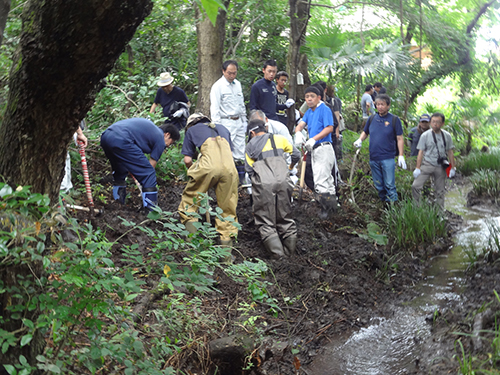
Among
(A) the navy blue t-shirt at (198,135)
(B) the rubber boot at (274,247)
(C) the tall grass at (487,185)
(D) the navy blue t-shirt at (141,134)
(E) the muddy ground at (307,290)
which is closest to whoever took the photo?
(E) the muddy ground at (307,290)

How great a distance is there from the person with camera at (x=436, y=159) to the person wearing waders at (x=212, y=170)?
3760 mm

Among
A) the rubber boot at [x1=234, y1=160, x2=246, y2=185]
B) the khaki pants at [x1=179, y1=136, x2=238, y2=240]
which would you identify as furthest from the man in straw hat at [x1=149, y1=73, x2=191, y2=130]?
the khaki pants at [x1=179, y1=136, x2=238, y2=240]

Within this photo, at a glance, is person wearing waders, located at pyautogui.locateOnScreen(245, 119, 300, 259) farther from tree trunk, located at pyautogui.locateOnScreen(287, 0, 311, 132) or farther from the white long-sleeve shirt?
tree trunk, located at pyautogui.locateOnScreen(287, 0, 311, 132)

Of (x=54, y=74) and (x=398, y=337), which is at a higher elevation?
(x=54, y=74)

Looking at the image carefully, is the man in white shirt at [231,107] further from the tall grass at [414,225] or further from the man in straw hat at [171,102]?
the tall grass at [414,225]

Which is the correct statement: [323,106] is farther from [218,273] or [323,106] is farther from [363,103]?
[363,103]

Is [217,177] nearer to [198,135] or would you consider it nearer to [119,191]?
[198,135]

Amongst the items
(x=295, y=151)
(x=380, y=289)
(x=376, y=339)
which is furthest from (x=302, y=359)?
(x=295, y=151)

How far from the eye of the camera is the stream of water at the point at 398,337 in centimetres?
413

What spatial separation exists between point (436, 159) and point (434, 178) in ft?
1.24

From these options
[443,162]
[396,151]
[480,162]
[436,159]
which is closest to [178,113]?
[396,151]

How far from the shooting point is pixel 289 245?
5.98m

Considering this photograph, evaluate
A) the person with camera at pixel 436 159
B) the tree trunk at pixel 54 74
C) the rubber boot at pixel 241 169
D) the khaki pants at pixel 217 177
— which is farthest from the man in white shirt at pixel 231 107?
the tree trunk at pixel 54 74

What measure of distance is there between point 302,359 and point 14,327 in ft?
8.60
